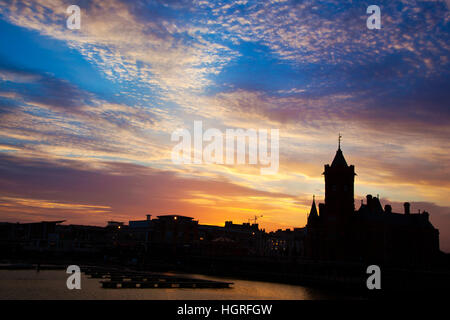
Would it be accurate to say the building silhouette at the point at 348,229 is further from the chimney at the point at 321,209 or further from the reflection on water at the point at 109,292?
the reflection on water at the point at 109,292

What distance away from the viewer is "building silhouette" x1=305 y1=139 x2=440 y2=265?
388 feet

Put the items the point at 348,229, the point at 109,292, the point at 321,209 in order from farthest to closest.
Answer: the point at 321,209 → the point at 348,229 → the point at 109,292

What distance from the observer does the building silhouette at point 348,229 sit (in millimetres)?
118375

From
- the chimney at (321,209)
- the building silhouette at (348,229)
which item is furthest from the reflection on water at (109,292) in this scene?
the chimney at (321,209)

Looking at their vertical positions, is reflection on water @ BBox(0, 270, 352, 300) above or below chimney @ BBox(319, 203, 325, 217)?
below

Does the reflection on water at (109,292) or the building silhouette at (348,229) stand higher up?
the building silhouette at (348,229)

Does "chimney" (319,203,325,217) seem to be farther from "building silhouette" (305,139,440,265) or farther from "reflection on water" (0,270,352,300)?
"reflection on water" (0,270,352,300)

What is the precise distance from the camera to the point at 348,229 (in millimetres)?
118625

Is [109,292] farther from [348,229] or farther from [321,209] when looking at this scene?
[321,209]

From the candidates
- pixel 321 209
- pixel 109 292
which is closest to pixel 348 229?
pixel 321 209

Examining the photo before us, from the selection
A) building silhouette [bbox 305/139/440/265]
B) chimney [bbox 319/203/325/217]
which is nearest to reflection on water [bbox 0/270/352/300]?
building silhouette [bbox 305/139/440/265]

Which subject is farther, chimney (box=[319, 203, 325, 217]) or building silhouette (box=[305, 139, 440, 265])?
chimney (box=[319, 203, 325, 217])

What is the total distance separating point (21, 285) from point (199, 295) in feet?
102
